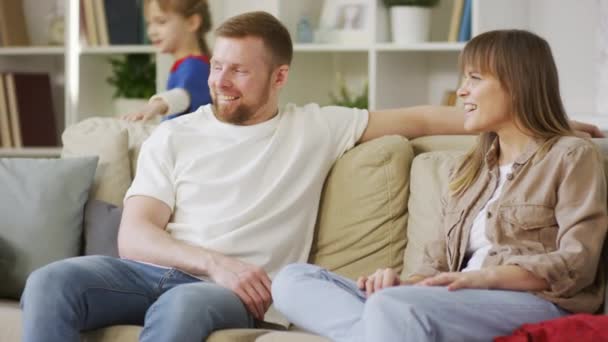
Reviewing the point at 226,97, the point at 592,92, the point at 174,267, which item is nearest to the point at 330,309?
the point at 174,267

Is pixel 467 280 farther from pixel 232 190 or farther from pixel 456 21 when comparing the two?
pixel 456 21

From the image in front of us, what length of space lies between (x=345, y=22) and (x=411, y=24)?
298 millimetres

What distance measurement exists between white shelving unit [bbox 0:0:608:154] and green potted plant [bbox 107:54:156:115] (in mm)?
81

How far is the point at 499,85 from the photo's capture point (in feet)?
7.14

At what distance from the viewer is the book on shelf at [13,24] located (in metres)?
4.52

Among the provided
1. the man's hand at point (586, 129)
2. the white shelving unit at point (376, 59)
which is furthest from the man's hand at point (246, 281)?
the white shelving unit at point (376, 59)

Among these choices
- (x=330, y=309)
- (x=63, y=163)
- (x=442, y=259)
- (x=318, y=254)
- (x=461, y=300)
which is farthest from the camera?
(x=63, y=163)

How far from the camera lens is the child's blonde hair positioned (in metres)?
3.89

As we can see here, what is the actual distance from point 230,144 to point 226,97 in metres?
0.12

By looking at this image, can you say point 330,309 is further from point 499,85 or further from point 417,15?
point 417,15

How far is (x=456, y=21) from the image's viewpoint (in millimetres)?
3650

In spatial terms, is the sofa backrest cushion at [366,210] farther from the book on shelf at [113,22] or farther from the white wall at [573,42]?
the book on shelf at [113,22]

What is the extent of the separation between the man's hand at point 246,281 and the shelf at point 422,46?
1.53 metres

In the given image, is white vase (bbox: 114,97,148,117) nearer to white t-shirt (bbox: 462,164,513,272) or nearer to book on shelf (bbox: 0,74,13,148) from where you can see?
book on shelf (bbox: 0,74,13,148)
